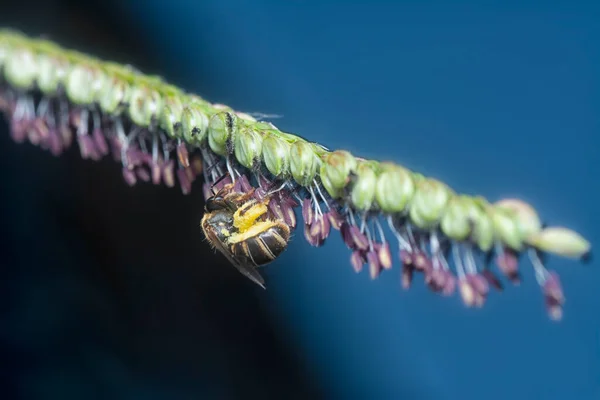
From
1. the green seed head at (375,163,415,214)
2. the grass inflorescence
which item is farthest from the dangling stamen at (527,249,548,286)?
the green seed head at (375,163,415,214)

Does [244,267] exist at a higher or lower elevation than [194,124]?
lower

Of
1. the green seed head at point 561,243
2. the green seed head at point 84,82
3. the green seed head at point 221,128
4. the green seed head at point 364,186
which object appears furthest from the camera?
the green seed head at point 84,82

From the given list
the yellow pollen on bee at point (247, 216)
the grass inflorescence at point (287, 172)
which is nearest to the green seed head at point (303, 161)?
the grass inflorescence at point (287, 172)

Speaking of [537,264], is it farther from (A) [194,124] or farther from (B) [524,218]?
(A) [194,124]

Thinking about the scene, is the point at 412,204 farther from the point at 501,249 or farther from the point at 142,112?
the point at 142,112

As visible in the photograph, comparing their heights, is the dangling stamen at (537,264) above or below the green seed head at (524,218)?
below

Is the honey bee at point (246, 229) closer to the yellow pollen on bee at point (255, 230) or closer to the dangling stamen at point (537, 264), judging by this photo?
the yellow pollen on bee at point (255, 230)

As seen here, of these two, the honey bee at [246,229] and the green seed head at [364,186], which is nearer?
the green seed head at [364,186]

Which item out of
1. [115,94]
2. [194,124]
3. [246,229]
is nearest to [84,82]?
[115,94]
